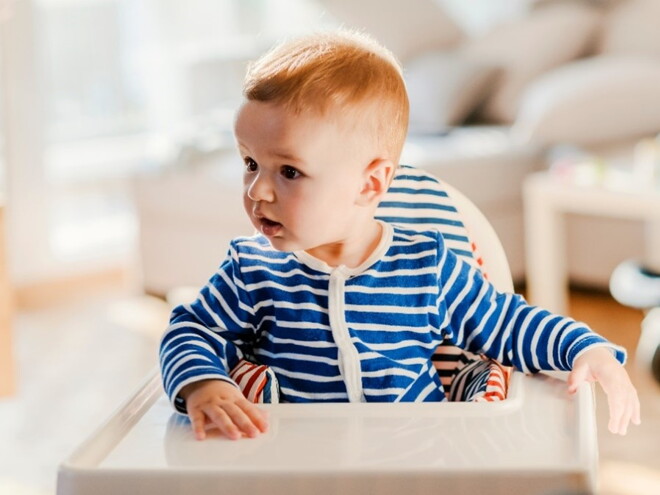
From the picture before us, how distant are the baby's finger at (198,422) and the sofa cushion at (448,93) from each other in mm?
2571

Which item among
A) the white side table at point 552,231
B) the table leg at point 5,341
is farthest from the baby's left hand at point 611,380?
the white side table at point 552,231

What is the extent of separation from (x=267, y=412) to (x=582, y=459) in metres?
0.29

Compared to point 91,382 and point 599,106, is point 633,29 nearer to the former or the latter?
point 599,106

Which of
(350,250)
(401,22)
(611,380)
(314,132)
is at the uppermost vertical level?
(401,22)

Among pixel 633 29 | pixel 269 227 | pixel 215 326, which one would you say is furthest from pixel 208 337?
pixel 633 29

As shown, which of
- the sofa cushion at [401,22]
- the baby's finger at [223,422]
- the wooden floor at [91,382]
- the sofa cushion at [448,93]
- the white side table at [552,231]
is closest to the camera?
the baby's finger at [223,422]

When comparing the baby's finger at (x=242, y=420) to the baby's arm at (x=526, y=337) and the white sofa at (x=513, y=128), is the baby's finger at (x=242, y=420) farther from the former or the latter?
the white sofa at (x=513, y=128)

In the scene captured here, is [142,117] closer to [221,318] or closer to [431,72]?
[431,72]

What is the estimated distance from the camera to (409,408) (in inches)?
38.3

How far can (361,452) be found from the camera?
33.8 inches

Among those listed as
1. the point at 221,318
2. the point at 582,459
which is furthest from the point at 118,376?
the point at 582,459

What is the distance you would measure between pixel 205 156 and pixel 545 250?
1042mm

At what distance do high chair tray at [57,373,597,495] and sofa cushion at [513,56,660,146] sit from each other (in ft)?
7.15

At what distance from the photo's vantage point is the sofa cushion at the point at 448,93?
345cm
